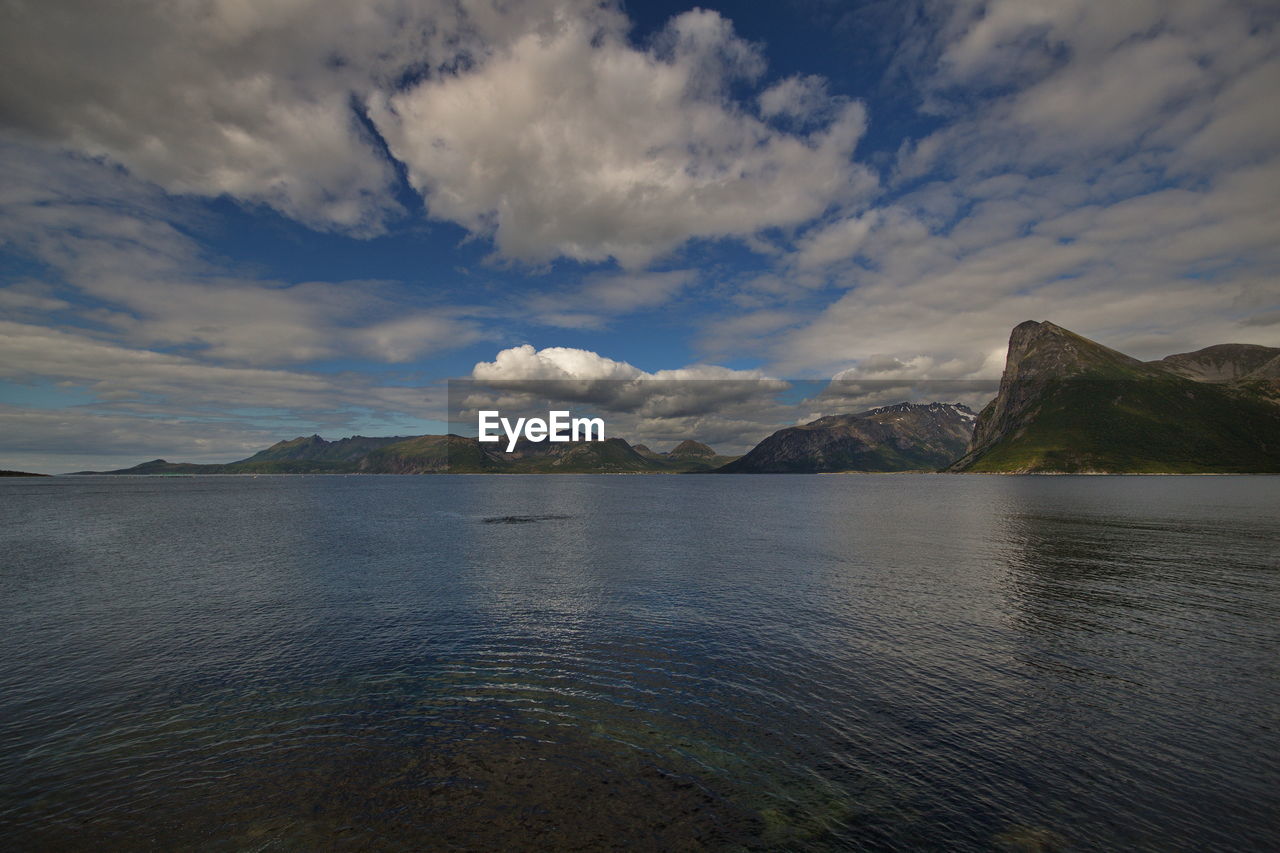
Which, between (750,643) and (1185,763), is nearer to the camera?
(1185,763)

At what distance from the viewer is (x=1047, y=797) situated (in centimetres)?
2044

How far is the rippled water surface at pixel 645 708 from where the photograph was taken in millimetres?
19250

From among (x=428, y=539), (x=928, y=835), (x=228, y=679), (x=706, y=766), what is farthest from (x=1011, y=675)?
(x=428, y=539)

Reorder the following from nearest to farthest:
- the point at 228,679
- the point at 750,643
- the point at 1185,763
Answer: the point at 1185,763 < the point at 228,679 < the point at 750,643

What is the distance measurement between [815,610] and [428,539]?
243 feet

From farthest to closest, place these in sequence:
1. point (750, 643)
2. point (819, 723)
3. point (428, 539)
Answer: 1. point (428, 539)
2. point (750, 643)
3. point (819, 723)

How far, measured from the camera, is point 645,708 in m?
28.4

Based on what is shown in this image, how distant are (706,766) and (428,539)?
8572cm

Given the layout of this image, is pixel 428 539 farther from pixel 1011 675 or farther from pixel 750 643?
pixel 1011 675

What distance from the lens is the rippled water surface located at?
758 inches

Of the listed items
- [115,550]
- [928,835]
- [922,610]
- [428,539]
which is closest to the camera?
[928,835]

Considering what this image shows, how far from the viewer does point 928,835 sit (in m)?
18.4

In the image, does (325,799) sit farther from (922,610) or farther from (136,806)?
(922,610)

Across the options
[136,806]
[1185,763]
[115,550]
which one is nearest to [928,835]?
[1185,763]
